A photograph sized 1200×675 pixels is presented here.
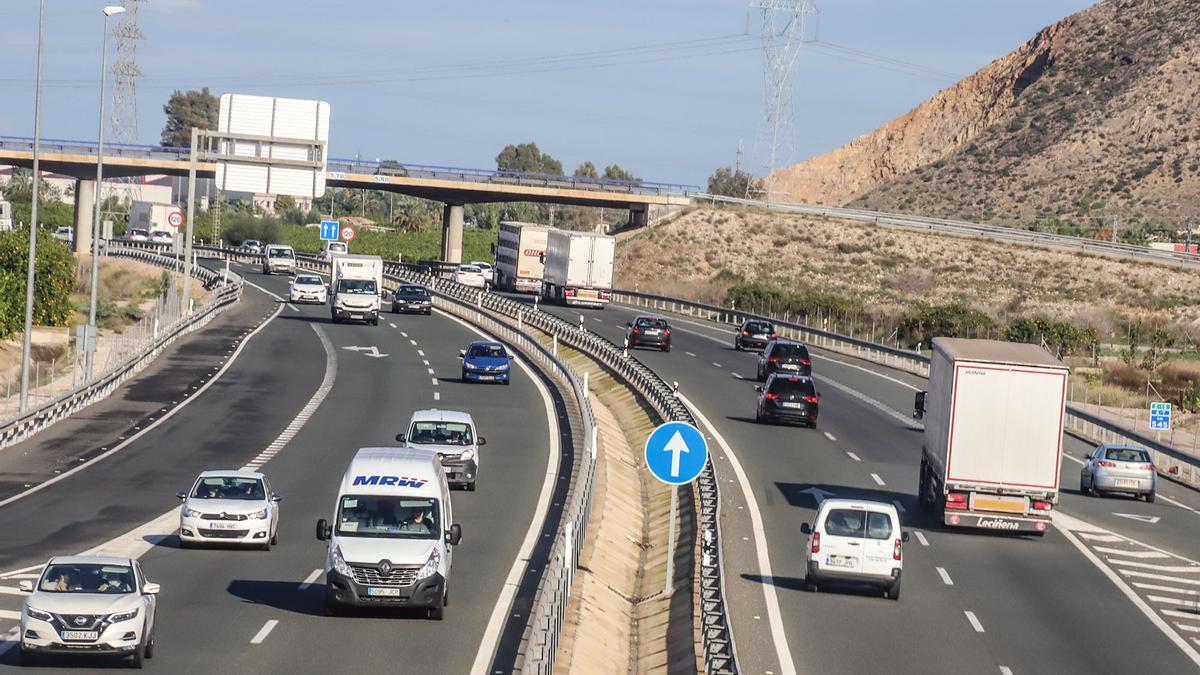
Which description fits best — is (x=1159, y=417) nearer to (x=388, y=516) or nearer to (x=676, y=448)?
(x=676, y=448)

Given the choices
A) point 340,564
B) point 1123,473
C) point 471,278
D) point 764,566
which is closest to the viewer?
point 340,564

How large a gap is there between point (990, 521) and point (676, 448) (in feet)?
37.5

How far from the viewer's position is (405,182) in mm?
116188

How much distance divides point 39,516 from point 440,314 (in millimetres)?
59221

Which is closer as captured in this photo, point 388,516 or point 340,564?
point 340,564

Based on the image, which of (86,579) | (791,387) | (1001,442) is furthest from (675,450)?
(791,387)

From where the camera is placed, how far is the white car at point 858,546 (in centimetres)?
2608

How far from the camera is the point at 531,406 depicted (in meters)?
51.9

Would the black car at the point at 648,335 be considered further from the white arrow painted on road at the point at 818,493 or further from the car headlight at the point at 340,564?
the car headlight at the point at 340,564

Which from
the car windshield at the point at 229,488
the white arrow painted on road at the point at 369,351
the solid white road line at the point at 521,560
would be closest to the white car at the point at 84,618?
the solid white road line at the point at 521,560

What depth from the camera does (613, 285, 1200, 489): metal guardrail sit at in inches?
1946

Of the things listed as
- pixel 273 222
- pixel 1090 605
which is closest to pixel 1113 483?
pixel 1090 605

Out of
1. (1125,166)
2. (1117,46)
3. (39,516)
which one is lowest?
(39,516)

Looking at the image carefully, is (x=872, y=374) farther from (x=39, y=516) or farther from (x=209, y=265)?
(x=209, y=265)
